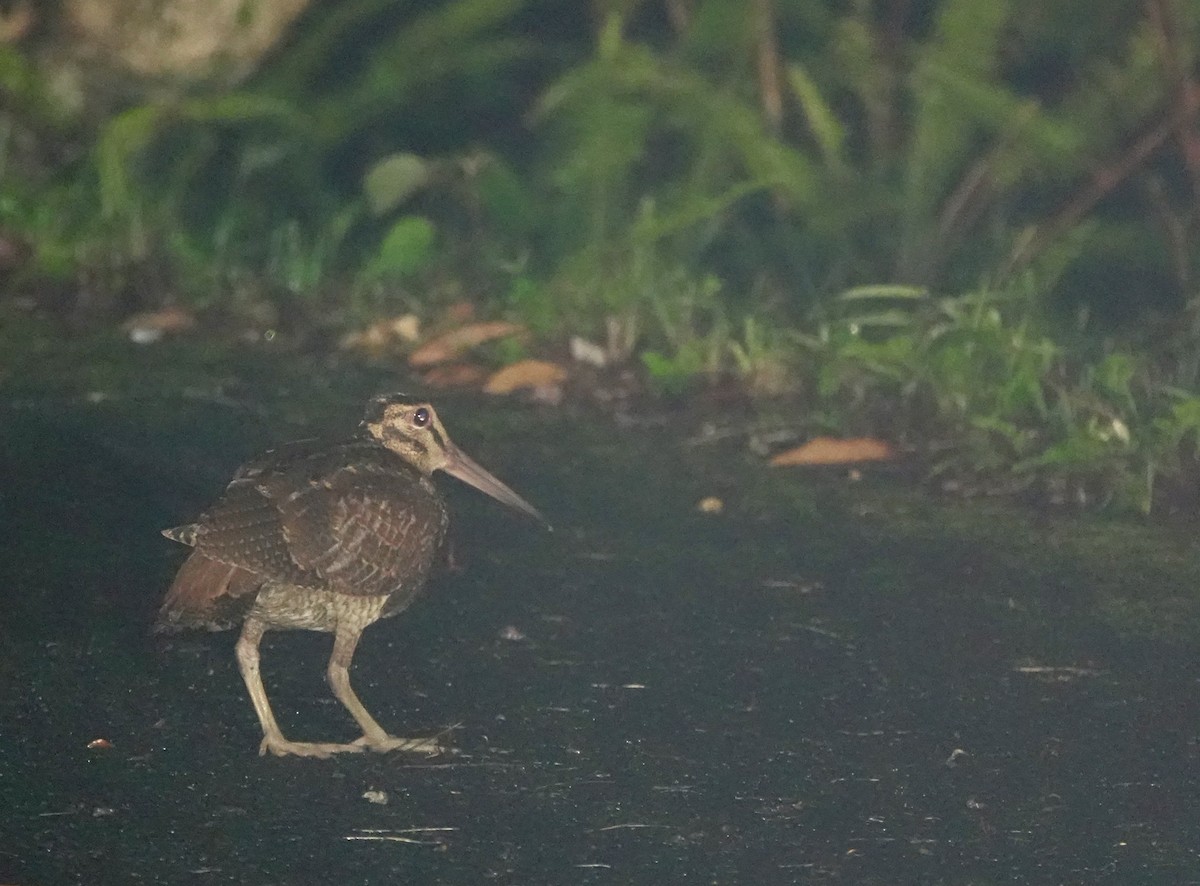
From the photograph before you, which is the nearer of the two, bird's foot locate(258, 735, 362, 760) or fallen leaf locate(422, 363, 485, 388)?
bird's foot locate(258, 735, 362, 760)

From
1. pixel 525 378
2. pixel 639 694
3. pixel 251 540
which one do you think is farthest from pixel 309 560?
pixel 525 378

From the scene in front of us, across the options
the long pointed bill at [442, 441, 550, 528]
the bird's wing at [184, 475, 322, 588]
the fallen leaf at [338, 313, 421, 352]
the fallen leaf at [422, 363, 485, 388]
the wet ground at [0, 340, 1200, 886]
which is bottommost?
the wet ground at [0, 340, 1200, 886]

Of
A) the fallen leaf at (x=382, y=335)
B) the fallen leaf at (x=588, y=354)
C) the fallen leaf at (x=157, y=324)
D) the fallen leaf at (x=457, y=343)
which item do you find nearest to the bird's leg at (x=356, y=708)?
the fallen leaf at (x=588, y=354)

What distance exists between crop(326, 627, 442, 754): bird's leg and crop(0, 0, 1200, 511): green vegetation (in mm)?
2387

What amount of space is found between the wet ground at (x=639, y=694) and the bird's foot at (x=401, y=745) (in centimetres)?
4

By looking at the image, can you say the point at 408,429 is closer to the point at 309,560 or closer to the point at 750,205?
the point at 309,560

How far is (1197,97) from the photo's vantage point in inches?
283

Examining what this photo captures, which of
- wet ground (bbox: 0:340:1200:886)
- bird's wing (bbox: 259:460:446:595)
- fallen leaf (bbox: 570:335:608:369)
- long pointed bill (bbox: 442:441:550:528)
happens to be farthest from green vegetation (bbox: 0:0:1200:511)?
bird's wing (bbox: 259:460:446:595)

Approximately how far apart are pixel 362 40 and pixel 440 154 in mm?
773

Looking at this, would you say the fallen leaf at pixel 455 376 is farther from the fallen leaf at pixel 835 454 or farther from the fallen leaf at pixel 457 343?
the fallen leaf at pixel 835 454

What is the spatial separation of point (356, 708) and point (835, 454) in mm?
2430

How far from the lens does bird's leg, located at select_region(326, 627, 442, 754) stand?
4059 millimetres

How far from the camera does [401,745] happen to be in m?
4.05

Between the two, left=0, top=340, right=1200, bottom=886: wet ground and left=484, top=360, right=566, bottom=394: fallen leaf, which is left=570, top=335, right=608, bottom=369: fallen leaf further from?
left=0, top=340, right=1200, bottom=886: wet ground
